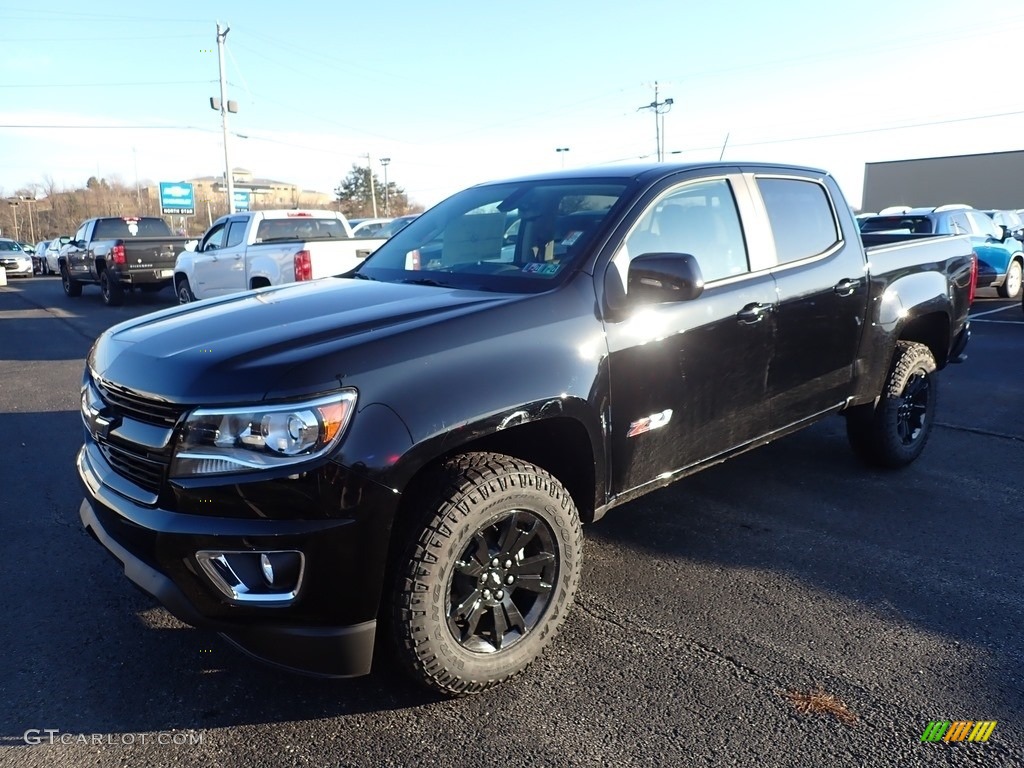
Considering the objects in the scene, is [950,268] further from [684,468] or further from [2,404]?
[2,404]

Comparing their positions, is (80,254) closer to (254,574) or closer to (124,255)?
(124,255)

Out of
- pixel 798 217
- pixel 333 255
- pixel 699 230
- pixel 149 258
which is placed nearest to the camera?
pixel 699 230

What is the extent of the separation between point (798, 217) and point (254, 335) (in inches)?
114

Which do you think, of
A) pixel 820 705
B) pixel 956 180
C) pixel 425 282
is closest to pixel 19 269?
pixel 425 282

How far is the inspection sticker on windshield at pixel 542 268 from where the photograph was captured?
10.2 ft

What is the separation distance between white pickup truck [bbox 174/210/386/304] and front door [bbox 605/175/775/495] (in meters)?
5.95

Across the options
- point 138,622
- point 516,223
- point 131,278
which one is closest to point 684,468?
point 516,223

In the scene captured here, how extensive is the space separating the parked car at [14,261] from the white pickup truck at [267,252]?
920 inches

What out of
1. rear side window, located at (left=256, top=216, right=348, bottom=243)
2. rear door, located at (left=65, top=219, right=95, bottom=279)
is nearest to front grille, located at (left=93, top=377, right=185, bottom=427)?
rear side window, located at (left=256, top=216, right=348, bottom=243)

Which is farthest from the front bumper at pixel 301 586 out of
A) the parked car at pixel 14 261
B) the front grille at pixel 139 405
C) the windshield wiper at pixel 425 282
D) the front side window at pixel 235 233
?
the parked car at pixel 14 261

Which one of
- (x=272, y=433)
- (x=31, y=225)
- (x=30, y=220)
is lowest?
(x=272, y=433)

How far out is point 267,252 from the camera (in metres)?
10.2

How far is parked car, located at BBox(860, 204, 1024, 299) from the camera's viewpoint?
12.7 metres

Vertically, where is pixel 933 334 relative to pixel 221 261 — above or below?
below
